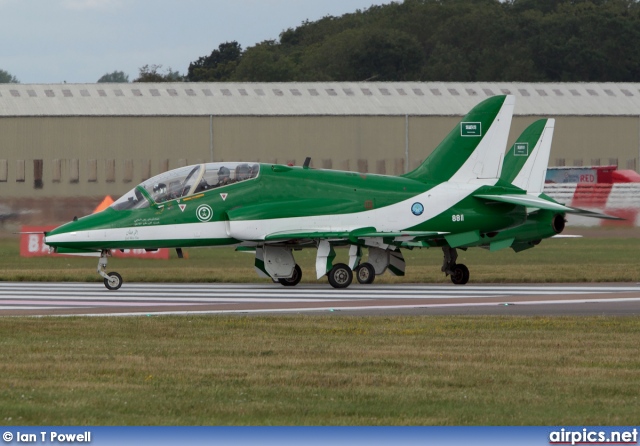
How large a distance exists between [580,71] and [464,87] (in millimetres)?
37366

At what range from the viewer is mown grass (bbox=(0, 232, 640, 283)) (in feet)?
89.9

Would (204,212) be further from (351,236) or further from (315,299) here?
(315,299)

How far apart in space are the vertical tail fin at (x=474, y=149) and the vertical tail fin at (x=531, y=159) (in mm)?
2270

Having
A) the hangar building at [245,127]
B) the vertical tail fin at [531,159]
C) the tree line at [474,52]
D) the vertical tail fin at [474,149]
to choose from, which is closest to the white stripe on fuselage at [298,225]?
the vertical tail fin at [474,149]

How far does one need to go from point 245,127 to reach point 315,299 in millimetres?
29809

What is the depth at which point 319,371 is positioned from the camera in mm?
12789

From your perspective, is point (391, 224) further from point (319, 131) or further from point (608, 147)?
point (608, 147)

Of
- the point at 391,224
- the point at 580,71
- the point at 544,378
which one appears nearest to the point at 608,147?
the point at 391,224

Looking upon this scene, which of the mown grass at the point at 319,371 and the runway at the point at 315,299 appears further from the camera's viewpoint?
the runway at the point at 315,299

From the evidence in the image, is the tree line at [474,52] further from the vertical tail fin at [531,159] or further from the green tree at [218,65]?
the vertical tail fin at [531,159]

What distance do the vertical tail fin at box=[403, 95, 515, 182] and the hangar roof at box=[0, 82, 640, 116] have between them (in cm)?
2558

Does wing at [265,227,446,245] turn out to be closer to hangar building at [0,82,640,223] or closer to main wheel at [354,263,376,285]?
main wheel at [354,263,376,285]

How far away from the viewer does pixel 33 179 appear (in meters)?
47.6

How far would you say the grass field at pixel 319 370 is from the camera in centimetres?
1055
